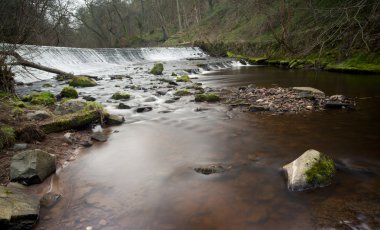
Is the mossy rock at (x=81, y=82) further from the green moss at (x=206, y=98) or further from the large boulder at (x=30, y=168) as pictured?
the large boulder at (x=30, y=168)

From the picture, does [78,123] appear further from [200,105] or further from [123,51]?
[123,51]

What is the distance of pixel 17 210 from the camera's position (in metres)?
3.28

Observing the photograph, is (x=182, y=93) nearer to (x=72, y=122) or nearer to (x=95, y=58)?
(x=72, y=122)

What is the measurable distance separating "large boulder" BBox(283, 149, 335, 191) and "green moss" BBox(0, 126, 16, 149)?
4785mm

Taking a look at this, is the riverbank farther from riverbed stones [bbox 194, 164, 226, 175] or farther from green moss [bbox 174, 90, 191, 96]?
green moss [bbox 174, 90, 191, 96]

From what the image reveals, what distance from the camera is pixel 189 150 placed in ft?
18.5

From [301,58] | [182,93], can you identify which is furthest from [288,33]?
[182,93]

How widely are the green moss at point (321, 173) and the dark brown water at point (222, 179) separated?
0.13 meters

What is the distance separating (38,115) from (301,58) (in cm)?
1655

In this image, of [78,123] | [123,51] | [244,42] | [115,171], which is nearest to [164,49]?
[123,51]

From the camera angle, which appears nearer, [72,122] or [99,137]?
[99,137]

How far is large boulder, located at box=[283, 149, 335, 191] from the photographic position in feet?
12.9

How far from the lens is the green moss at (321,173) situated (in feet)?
13.0

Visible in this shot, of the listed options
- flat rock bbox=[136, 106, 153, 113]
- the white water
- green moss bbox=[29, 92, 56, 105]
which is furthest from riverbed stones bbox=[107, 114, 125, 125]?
the white water
